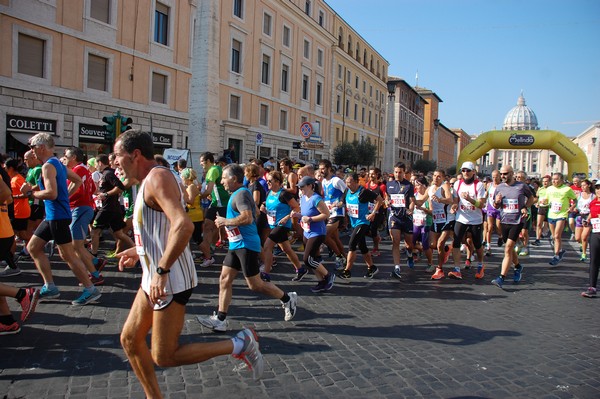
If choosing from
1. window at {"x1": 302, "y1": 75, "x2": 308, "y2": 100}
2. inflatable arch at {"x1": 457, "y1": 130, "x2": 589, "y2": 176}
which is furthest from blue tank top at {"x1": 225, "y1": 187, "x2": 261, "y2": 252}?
window at {"x1": 302, "y1": 75, "x2": 308, "y2": 100}

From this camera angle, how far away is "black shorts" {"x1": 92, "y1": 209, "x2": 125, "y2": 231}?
25.5 ft

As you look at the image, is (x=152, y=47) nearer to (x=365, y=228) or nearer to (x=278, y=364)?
(x=365, y=228)

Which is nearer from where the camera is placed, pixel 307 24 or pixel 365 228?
pixel 365 228

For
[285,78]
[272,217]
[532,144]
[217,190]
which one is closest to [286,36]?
[285,78]

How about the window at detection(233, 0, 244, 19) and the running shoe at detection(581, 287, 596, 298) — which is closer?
the running shoe at detection(581, 287, 596, 298)

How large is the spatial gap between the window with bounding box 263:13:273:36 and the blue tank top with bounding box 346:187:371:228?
2693 centimetres

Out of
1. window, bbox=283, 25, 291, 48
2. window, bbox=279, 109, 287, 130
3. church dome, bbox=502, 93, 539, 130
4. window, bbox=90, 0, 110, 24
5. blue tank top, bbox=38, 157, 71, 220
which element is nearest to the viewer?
blue tank top, bbox=38, 157, 71, 220

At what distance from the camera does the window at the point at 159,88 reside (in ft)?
76.4

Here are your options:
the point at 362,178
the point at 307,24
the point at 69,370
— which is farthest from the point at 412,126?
the point at 69,370

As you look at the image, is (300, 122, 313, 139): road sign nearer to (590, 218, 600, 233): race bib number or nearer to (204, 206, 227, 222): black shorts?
(204, 206, 227, 222): black shorts

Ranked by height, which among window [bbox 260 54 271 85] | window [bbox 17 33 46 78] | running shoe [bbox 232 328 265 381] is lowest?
running shoe [bbox 232 328 265 381]

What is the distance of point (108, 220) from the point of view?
25.6 ft

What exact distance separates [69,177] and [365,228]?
177 inches

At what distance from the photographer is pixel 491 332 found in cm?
532
